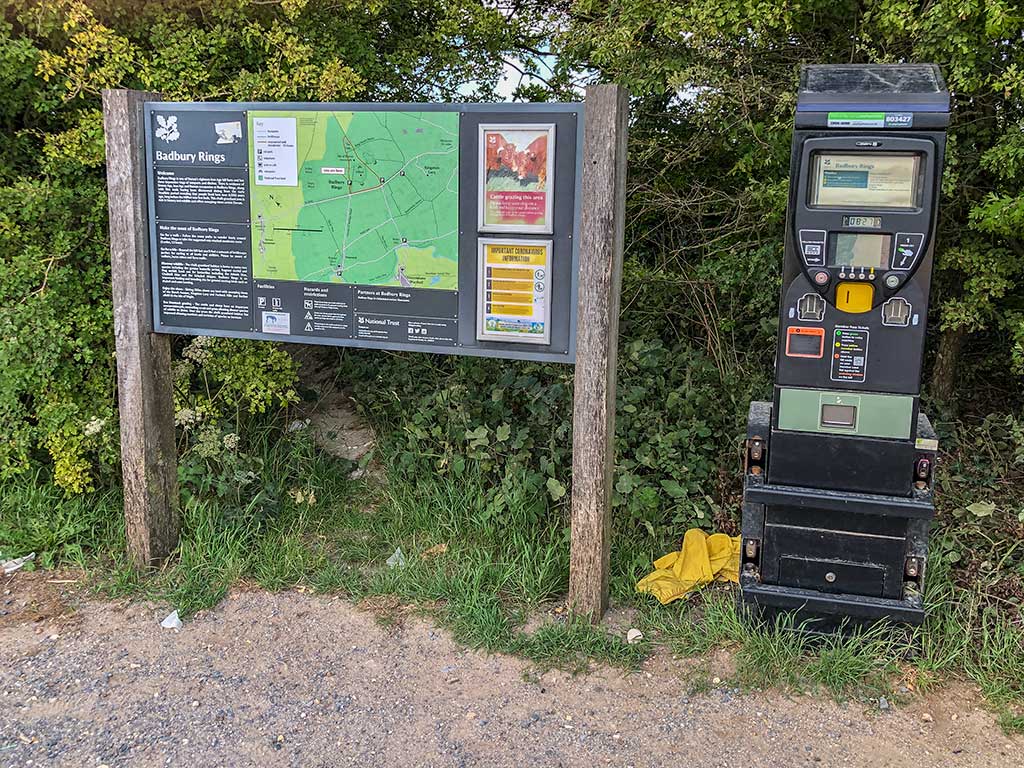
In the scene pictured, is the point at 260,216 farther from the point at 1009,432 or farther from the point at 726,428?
the point at 1009,432

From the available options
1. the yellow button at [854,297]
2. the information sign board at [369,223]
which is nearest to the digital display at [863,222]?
the yellow button at [854,297]

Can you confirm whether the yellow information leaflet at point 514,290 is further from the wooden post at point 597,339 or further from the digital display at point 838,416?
the digital display at point 838,416

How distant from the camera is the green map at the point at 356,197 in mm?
4016

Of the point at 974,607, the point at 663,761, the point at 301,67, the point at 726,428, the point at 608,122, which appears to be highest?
the point at 301,67

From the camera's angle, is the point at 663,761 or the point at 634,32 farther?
the point at 634,32

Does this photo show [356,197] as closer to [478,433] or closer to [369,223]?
[369,223]

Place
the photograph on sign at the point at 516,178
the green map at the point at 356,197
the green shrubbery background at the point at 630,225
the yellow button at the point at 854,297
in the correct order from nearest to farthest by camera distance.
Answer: the yellow button at the point at 854,297 < the photograph on sign at the point at 516,178 < the green map at the point at 356,197 < the green shrubbery background at the point at 630,225

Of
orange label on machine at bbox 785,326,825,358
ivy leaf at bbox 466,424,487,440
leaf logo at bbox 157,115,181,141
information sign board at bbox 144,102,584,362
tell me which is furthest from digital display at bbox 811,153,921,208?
leaf logo at bbox 157,115,181,141

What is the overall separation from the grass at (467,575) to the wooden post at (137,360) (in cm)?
19

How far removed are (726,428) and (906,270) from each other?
191cm

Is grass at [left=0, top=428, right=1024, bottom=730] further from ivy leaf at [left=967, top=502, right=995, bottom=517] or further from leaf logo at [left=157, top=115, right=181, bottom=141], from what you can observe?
leaf logo at [left=157, top=115, right=181, bottom=141]

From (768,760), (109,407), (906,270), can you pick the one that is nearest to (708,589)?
(768,760)

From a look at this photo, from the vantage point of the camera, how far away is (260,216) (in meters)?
4.29

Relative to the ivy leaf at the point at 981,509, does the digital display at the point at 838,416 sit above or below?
above
